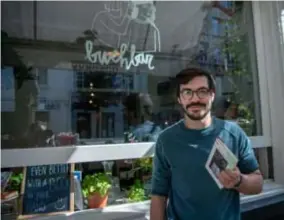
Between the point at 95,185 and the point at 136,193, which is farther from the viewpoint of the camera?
the point at 136,193

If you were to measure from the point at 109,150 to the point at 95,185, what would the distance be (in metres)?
0.21

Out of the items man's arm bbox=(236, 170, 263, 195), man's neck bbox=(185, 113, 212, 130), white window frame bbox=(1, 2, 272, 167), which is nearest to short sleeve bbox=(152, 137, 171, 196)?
man's neck bbox=(185, 113, 212, 130)

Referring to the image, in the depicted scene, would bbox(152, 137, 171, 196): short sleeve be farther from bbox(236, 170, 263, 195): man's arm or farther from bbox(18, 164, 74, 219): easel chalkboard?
bbox(18, 164, 74, 219): easel chalkboard

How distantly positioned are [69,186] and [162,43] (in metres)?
1.15

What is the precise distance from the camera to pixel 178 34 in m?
2.26

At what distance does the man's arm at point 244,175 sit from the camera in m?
1.01

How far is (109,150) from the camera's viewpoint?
68.8 inches

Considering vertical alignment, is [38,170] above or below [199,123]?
below

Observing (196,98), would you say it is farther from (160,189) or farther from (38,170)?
(38,170)

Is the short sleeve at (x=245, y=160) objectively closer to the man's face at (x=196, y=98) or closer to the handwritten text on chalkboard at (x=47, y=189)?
the man's face at (x=196, y=98)

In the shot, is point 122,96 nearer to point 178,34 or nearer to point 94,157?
point 94,157

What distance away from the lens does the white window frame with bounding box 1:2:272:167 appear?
152 centimetres

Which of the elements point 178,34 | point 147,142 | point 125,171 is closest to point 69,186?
point 125,171

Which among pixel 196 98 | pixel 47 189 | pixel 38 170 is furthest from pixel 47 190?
pixel 196 98
